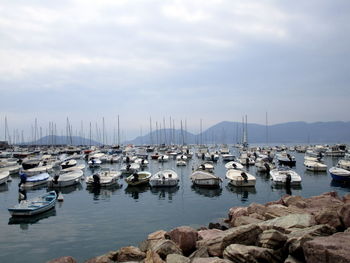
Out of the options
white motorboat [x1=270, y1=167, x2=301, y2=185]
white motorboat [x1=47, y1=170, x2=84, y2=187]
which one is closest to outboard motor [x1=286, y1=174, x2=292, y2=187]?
white motorboat [x1=270, y1=167, x2=301, y2=185]

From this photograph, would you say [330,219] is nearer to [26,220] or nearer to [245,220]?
[245,220]

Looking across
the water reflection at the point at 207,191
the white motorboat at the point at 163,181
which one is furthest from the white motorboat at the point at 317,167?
the white motorboat at the point at 163,181

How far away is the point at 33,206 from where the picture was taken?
24.4 meters

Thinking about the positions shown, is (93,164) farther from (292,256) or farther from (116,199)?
(292,256)

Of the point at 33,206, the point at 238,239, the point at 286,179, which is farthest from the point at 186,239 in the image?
the point at 286,179

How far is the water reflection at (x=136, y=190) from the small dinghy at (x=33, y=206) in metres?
9.23

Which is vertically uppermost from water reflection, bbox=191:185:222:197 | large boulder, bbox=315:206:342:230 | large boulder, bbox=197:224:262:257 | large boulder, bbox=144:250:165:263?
large boulder, bbox=315:206:342:230

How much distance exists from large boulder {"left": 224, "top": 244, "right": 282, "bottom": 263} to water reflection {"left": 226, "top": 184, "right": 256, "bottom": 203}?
69.6 feet

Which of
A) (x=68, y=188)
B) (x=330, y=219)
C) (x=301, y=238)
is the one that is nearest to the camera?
(x=301, y=238)

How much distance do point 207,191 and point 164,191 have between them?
531cm

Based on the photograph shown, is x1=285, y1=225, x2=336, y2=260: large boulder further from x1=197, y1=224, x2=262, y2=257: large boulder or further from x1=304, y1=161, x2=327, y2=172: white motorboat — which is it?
x1=304, y1=161, x2=327, y2=172: white motorboat

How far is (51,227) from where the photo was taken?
848 inches

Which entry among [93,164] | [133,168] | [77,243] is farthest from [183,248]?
[93,164]

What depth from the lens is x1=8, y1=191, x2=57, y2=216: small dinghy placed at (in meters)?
23.4
